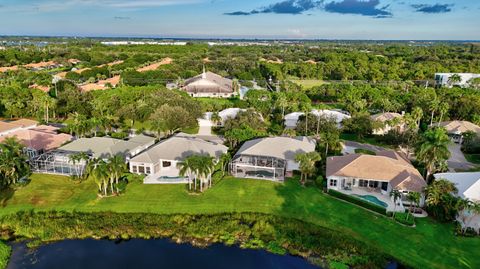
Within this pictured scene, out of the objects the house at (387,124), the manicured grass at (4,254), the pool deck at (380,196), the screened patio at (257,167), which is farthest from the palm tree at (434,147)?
the manicured grass at (4,254)

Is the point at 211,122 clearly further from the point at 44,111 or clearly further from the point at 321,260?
the point at 321,260

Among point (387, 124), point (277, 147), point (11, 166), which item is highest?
point (387, 124)

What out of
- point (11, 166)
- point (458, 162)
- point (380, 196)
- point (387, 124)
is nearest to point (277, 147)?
point (380, 196)

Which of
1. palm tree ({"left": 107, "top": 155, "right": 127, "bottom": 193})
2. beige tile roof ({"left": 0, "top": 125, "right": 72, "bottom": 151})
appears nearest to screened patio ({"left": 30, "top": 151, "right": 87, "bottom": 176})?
beige tile roof ({"left": 0, "top": 125, "right": 72, "bottom": 151})

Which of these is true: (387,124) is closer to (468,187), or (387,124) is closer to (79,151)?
(468,187)

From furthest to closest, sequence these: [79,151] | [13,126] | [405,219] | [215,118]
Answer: [215,118] < [13,126] < [79,151] < [405,219]

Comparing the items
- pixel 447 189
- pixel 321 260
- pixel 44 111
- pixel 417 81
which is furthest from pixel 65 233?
pixel 417 81

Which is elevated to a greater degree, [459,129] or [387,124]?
[387,124]
